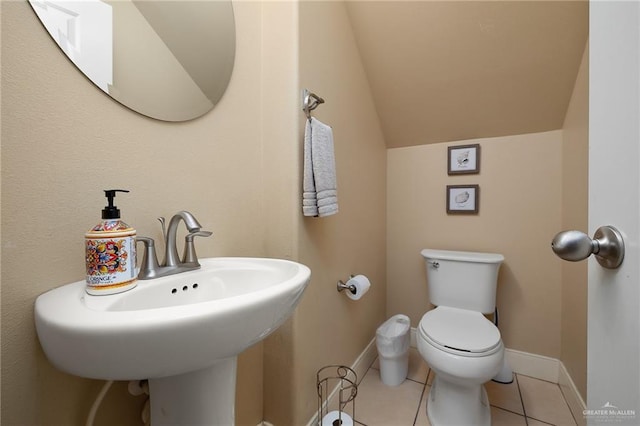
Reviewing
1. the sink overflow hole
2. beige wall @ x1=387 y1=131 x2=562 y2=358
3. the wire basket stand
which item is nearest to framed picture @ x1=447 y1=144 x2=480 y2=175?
beige wall @ x1=387 y1=131 x2=562 y2=358

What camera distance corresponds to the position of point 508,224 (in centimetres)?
152

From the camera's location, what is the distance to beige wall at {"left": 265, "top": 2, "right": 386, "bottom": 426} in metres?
0.98

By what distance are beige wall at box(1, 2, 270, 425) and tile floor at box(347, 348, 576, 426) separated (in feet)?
3.42

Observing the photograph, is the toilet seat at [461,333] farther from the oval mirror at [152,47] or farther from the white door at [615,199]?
the oval mirror at [152,47]

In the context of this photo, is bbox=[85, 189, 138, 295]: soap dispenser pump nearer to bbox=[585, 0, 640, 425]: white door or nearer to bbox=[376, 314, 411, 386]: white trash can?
bbox=[585, 0, 640, 425]: white door

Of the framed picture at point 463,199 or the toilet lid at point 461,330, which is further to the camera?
the framed picture at point 463,199

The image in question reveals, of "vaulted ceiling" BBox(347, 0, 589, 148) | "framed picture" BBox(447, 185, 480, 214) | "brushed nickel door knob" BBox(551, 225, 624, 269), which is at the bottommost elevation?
"brushed nickel door knob" BBox(551, 225, 624, 269)

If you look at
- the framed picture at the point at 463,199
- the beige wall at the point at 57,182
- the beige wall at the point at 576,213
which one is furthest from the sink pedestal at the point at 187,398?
the framed picture at the point at 463,199

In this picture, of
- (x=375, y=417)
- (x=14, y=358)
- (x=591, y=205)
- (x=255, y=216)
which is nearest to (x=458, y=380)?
(x=375, y=417)

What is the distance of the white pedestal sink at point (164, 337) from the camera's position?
35 cm

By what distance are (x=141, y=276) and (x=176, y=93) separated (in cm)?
54

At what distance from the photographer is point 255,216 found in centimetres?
101

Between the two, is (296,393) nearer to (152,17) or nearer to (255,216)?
(255,216)

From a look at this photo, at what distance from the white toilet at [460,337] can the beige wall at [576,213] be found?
324 millimetres
